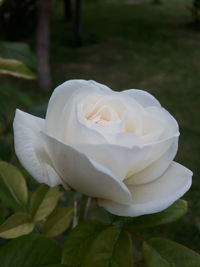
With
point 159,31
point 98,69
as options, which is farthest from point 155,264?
point 159,31

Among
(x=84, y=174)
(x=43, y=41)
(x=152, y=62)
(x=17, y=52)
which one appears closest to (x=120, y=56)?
(x=152, y=62)

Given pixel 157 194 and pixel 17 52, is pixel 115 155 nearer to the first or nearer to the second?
pixel 157 194

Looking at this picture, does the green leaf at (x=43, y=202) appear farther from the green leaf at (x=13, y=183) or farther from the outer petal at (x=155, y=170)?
the outer petal at (x=155, y=170)

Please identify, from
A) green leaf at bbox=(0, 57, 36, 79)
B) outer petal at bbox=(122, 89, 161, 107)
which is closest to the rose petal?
outer petal at bbox=(122, 89, 161, 107)

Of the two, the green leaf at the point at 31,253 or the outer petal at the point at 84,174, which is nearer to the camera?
the outer petal at the point at 84,174

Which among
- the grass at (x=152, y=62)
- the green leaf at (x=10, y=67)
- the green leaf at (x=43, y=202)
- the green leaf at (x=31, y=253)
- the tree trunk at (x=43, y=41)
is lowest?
the grass at (x=152, y=62)

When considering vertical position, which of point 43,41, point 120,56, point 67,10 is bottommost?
point 67,10

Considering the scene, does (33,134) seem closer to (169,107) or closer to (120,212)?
(120,212)

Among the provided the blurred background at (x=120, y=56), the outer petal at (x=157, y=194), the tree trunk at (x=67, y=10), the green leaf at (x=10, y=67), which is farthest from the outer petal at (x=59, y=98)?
→ the tree trunk at (x=67, y=10)
